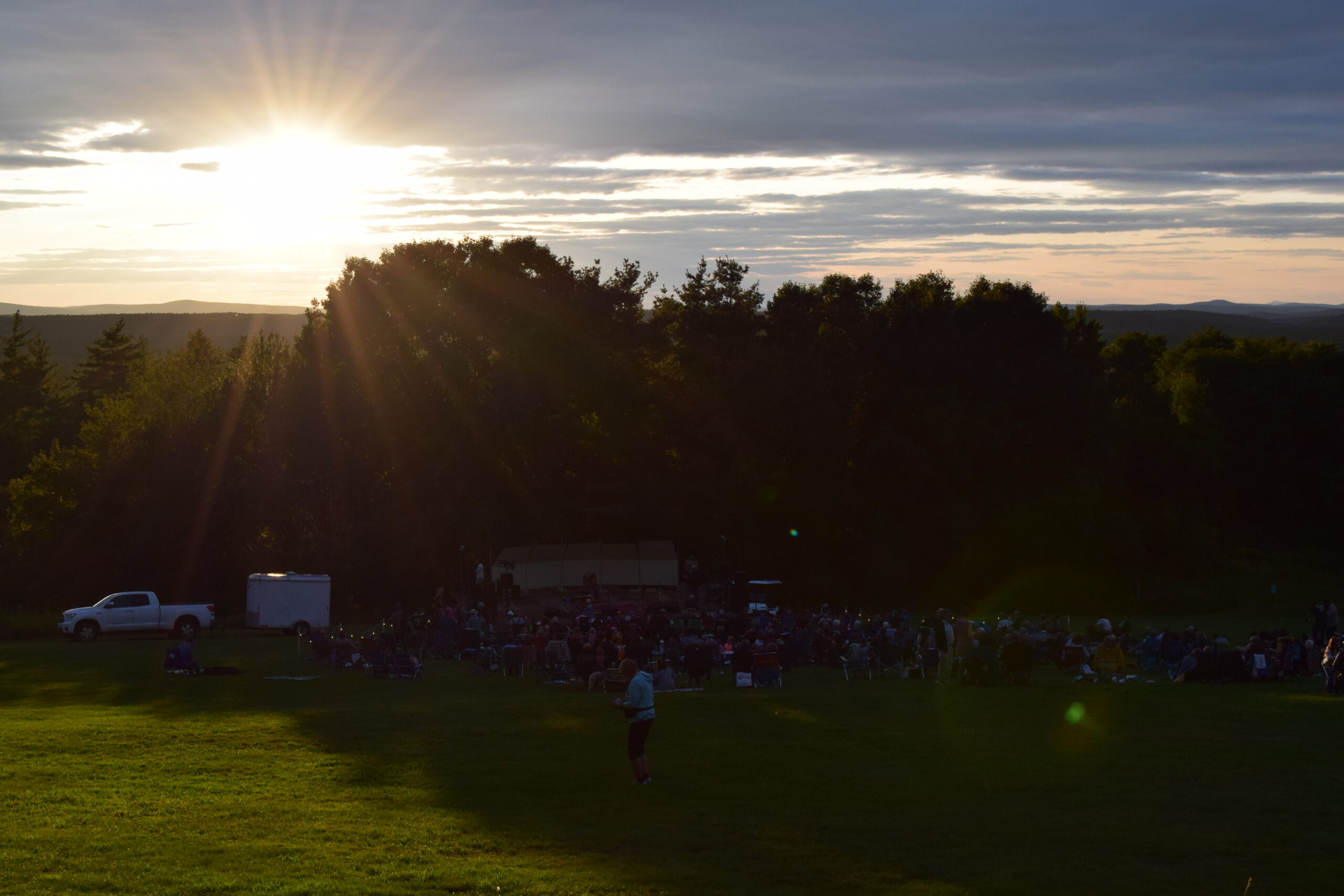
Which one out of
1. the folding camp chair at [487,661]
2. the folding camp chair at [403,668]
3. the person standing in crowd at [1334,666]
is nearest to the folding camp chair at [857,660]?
the folding camp chair at [487,661]

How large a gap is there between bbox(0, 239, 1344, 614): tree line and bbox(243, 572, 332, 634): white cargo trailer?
28.6 ft

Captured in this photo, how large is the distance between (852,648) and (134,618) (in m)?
23.7

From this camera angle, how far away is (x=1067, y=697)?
20781 millimetres

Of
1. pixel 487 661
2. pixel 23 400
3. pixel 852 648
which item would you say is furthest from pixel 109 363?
pixel 852 648

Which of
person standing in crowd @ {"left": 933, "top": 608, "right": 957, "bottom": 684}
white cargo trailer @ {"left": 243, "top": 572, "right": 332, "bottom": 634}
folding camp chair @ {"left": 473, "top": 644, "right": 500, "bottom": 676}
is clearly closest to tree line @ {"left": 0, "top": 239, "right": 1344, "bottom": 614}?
white cargo trailer @ {"left": 243, "top": 572, "right": 332, "bottom": 634}

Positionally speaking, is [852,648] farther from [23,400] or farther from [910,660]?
[23,400]

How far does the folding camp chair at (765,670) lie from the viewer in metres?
23.3

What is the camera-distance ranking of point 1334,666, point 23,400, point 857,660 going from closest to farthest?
point 1334,666, point 857,660, point 23,400

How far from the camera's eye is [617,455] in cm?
5131

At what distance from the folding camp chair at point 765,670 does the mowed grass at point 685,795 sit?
156cm

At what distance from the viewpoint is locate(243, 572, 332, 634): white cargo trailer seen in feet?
125

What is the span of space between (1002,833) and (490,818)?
15.8ft

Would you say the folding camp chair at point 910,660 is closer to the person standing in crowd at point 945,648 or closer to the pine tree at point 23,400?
the person standing in crowd at point 945,648

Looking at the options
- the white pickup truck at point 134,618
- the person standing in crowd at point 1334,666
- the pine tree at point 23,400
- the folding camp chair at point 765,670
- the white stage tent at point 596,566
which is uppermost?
the pine tree at point 23,400
